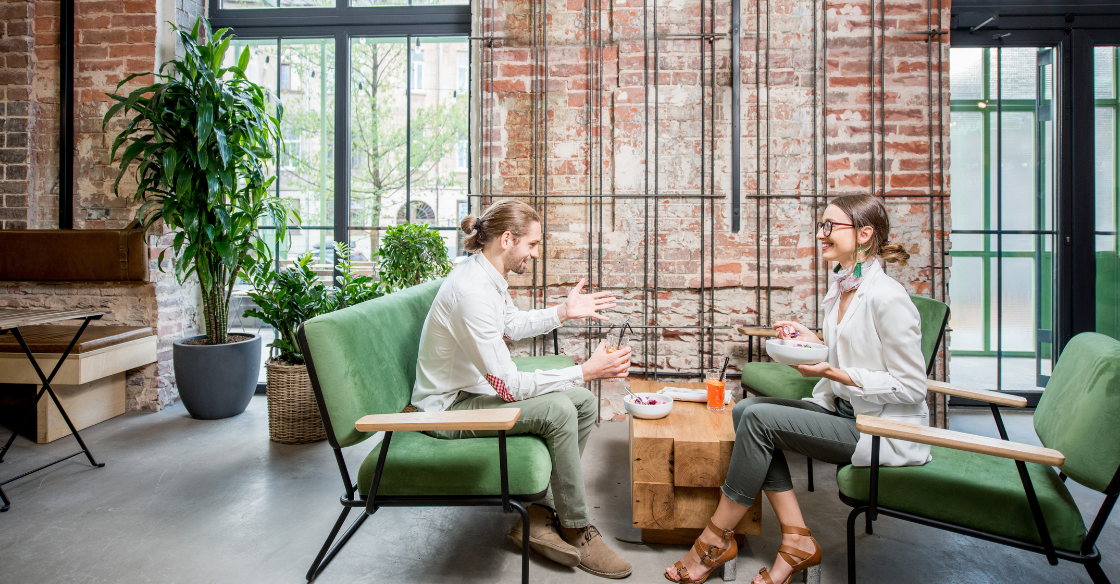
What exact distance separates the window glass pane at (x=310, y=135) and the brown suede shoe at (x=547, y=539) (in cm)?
277

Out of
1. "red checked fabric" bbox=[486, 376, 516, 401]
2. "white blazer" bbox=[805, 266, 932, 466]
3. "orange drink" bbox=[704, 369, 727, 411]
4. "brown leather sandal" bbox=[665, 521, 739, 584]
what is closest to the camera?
"white blazer" bbox=[805, 266, 932, 466]

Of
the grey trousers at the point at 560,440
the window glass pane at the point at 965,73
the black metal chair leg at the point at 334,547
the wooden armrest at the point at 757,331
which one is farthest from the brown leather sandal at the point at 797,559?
the window glass pane at the point at 965,73

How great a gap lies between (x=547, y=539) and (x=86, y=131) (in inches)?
154

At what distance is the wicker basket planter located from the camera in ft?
10.2

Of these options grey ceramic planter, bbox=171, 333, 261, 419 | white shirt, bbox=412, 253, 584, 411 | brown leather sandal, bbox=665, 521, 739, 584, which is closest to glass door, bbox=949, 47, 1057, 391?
brown leather sandal, bbox=665, 521, 739, 584

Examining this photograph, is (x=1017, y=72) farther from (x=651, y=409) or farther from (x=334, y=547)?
(x=334, y=547)

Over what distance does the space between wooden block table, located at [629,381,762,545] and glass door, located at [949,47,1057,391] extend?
2.69 meters

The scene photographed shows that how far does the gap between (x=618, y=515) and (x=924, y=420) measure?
1.17 metres

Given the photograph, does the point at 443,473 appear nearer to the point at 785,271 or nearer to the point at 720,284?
the point at 720,284

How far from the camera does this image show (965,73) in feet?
12.3

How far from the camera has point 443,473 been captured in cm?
173

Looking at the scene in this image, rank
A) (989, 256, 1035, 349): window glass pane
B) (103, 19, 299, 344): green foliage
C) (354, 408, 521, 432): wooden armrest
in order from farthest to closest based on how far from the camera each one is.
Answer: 1. (989, 256, 1035, 349): window glass pane
2. (103, 19, 299, 344): green foliage
3. (354, 408, 521, 432): wooden armrest

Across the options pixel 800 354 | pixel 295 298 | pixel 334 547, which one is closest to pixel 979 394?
pixel 800 354

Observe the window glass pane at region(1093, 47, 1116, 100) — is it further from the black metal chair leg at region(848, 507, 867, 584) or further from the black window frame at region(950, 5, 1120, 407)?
the black metal chair leg at region(848, 507, 867, 584)
